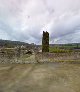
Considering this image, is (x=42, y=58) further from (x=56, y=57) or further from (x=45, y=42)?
(x=45, y=42)

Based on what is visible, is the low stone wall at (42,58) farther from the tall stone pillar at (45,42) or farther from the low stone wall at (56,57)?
the tall stone pillar at (45,42)

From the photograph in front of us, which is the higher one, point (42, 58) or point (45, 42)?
point (45, 42)

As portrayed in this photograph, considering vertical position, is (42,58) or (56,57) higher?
(56,57)

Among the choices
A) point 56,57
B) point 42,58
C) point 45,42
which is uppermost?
point 45,42

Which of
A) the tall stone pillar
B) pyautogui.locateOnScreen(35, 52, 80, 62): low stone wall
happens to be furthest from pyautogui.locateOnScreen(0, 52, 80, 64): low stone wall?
the tall stone pillar

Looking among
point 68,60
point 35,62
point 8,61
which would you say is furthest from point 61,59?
point 8,61

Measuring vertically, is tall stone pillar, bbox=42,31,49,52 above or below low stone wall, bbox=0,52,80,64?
above

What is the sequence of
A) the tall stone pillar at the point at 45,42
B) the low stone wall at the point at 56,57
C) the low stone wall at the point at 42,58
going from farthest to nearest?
the tall stone pillar at the point at 45,42 → the low stone wall at the point at 56,57 → the low stone wall at the point at 42,58

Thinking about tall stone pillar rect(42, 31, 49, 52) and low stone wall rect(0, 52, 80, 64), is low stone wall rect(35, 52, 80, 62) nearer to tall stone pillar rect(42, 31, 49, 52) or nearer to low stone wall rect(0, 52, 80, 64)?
low stone wall rect(0, 52, 80, 64)

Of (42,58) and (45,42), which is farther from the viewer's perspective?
(45,42)

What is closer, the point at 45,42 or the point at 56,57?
the point at 56,57

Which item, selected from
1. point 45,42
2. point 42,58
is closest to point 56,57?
point 42,58

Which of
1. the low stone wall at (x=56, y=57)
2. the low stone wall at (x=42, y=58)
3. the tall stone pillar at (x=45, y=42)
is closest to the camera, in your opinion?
the low stone wall at (x=42, y=58)

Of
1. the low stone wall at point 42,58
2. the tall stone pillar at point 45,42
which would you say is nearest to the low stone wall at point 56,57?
the low stone wall at point 42,58
